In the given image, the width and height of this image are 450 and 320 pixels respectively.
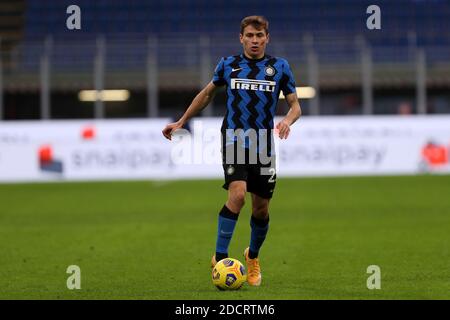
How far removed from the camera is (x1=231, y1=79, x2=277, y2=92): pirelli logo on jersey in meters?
6.32

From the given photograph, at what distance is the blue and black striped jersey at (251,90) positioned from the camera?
6309 mm

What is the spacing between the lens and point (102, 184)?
2027 cm

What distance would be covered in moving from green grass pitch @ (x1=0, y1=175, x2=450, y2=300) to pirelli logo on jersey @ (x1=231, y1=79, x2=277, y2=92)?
1418 millimetres

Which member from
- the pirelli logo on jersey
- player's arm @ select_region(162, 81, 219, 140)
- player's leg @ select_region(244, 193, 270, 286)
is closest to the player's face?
the pirelli logo on jersey

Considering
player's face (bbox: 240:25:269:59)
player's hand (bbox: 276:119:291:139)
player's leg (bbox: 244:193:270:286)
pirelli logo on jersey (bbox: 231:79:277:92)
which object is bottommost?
player's leg (bbox: 244:193:270:286)

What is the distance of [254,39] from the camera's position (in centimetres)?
625

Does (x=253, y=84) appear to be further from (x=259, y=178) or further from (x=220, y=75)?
(x=259, y=178)

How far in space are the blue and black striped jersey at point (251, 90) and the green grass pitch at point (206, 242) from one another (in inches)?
46.8

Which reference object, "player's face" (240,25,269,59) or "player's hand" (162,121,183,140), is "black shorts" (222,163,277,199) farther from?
"player's face" (240,25,269,59)

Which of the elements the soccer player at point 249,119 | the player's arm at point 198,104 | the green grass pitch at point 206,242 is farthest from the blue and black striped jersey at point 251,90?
the green grass pitch at point 206,242
